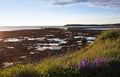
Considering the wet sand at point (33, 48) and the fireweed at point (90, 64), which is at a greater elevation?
the fireweed at point (90, 64)

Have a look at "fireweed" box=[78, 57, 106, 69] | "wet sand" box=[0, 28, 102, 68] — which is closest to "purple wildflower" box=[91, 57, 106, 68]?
"fireweed" box=[78, 57, 106, 69]

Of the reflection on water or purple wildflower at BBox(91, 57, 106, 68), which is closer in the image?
purple wildflower at BBox(91, 57, 106, 68)

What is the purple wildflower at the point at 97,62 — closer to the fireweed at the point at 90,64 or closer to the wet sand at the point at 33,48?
the fireweed at the point at 90,64

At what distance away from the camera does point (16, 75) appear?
33.9ft

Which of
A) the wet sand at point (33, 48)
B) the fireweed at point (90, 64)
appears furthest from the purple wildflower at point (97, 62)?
the wet sand at point (33, 48)

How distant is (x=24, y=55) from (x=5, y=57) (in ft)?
9.33

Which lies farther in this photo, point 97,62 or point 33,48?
point 33,48

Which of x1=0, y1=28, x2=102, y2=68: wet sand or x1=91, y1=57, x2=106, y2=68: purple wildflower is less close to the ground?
x1=91, y1=57, x2=106, y2=68: purple wildflower

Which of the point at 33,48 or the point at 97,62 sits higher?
the point at 97,62

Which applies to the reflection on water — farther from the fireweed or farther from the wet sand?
the fireweed

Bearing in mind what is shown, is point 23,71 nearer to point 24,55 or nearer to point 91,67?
point 91,67

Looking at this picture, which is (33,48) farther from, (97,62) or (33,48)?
(97,62)

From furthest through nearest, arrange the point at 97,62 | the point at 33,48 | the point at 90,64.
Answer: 1. the point at 33,48
2. the point at 97,62
3. the point at 90,64

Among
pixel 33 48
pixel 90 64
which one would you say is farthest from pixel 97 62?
pixel 33 48
